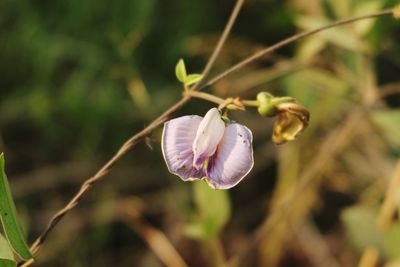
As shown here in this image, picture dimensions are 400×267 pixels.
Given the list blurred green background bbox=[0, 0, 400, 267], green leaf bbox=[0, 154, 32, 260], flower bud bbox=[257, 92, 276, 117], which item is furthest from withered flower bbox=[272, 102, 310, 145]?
blurred green background bbox=[0, 0, 400, 267]

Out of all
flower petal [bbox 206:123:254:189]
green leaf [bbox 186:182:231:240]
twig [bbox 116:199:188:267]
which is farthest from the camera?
twig [bbox 116:199:188:267]

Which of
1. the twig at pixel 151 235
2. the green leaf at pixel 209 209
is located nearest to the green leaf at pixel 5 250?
the green leaf at pixel 209 209

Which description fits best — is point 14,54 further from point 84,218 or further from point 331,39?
point 331,39

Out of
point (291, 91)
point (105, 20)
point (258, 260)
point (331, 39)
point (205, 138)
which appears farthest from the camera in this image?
point (105, 20)

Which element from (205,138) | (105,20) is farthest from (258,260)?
(205,138)

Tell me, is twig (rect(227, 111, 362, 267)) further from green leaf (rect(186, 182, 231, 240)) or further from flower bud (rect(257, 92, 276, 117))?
flower bud (rect(257, 92, 276, 117))

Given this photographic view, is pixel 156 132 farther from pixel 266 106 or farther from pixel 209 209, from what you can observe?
pixel 266 106
